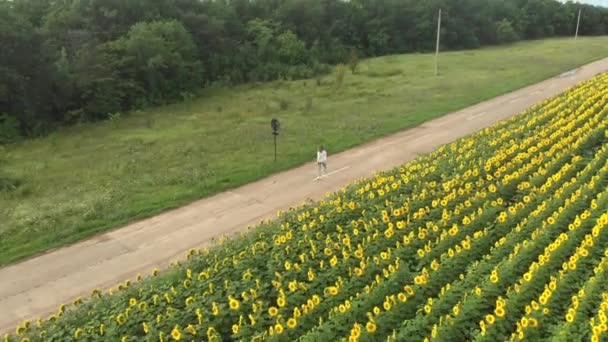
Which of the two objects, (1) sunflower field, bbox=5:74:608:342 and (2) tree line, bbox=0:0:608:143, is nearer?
(1) sunflower field, bbox=5:74:608:342

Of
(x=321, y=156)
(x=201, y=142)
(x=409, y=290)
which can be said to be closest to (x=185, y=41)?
(x=201, y=142)

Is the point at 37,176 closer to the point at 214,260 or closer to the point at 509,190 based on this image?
the point at 214,260

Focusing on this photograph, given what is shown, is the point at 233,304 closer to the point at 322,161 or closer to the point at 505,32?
the point at 322,161

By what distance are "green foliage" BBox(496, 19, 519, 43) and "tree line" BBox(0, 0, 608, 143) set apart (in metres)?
0.15

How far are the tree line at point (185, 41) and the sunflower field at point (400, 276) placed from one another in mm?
23545

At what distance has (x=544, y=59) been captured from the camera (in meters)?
47.1

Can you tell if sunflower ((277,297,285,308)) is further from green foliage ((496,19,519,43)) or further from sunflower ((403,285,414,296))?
green foliage ((496,19,519,43))

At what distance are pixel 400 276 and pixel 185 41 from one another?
120 feet

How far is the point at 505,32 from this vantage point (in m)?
71.2

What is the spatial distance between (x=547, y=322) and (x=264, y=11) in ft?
180

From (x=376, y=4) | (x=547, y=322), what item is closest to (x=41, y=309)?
(x=547, y=322)

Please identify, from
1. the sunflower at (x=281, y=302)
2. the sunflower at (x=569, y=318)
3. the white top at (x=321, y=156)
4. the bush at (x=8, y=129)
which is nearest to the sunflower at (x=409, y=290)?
the sunflower at (x=281, y=302)

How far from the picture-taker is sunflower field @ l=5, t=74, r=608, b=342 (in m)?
7.23

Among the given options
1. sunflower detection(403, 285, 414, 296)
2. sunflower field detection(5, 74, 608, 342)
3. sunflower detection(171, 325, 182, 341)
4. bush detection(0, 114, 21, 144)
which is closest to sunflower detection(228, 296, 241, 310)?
sunflower field detection(5, 74, 608, 342)
